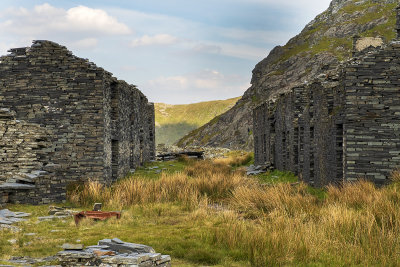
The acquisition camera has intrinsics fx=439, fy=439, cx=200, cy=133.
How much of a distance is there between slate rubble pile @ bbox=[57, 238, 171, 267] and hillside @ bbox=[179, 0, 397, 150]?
53.7 meters

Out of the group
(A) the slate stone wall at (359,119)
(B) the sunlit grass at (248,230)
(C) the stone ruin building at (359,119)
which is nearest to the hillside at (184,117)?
(C) the stone ruin building at (359,119)

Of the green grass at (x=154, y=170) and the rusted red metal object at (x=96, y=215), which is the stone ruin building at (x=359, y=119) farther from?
the rusted red metal object at (x=96, y=215)

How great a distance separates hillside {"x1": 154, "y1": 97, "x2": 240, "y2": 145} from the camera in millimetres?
150988

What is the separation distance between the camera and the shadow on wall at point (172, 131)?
490ft

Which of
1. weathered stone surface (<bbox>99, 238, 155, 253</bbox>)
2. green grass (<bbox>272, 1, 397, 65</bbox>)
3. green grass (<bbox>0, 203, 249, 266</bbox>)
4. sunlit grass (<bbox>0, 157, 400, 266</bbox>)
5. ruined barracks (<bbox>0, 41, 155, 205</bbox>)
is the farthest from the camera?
green grass (<bbox>272, 1, 397, 65</bbox>)

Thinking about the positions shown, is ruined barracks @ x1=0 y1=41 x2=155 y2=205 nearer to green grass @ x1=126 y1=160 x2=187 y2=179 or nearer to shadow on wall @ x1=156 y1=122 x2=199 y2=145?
green grass @ x1=126 y1=160 x2=187 y2=179

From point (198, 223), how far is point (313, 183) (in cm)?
1039

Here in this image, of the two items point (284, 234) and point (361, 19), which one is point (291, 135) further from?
point (361, 19)

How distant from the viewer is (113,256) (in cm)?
712

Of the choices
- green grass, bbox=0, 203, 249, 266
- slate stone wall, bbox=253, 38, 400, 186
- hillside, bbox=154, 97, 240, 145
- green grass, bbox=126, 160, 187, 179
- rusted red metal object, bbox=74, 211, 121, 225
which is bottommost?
green grass, bbox=0, 203, 249, 266

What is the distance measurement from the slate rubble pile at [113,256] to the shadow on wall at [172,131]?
457 ft

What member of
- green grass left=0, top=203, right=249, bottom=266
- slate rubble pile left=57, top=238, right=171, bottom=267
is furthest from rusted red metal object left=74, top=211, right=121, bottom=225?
slate rubble pile left=57, top=238, right=171, bottom=267

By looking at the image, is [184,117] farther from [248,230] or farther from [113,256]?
Answer: [113,256]

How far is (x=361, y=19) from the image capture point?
78.9 m
